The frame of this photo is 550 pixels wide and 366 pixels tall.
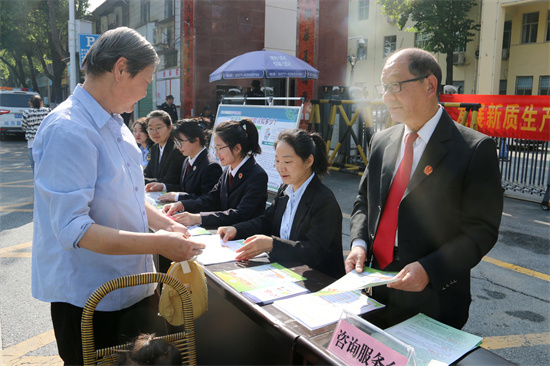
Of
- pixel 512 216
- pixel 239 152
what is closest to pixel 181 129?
pixel 239 152

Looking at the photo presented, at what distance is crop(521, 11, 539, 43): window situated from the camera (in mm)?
18891

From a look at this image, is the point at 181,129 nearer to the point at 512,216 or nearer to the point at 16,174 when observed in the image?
the point at 512,216

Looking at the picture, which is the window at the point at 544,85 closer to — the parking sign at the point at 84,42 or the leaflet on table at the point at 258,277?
the parking sign at the point at 84,42

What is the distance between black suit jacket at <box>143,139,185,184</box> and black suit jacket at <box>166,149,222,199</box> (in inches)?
22.2

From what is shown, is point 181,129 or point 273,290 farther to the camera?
point 181,129

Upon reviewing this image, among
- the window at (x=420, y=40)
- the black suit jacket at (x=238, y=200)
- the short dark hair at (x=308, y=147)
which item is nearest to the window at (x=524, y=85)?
the window at (x=420, y=40)

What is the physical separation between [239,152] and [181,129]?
3.10 ft

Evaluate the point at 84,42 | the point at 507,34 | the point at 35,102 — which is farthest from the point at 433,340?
the point at 507,34

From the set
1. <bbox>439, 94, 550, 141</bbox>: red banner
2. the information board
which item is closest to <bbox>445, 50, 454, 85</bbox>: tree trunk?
<bbox>439, 94, 550, 141</bbox>: red banner

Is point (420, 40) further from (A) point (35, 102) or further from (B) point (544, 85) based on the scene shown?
(A) point (35, 102)

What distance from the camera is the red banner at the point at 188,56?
14.7m

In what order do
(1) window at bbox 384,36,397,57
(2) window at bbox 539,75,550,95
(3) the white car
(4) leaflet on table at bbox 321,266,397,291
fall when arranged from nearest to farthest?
(4) leaflet on table at bbox 321,266,397,291 → (3) the white car → (2) window at bbox 539,75,550,95 → (1) window at bbox 384,36,397,57

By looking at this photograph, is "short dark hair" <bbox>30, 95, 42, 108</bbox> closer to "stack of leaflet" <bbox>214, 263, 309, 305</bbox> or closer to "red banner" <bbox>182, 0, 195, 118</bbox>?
"red banner" <bbox>182, 0, 195, 118</bbox>

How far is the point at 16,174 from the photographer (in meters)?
9.32
